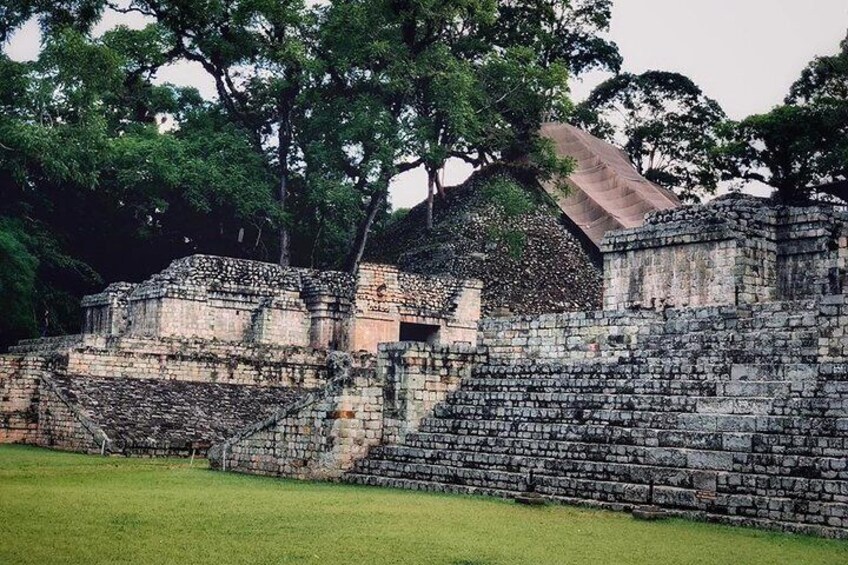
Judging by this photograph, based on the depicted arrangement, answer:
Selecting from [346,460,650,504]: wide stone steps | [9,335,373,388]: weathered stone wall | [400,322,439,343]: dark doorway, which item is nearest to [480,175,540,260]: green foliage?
[400,322,439,343]: dark doorway

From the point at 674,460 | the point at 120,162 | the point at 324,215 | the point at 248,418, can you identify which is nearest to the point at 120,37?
the point at 120,162

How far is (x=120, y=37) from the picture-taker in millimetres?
34281

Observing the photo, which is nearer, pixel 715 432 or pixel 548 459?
pixel 715 432

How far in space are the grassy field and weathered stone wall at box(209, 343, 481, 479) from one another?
7.94ft

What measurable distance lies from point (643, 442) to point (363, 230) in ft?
73.8

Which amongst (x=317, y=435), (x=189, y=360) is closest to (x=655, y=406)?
(x=317, y=435)

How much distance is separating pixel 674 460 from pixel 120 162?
22.1 m

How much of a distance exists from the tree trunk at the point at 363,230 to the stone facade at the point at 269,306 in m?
4.46

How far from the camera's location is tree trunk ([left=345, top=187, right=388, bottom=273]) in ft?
115

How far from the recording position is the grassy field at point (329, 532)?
380 inches

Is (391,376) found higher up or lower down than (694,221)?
lower down

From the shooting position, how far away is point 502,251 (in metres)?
37.7

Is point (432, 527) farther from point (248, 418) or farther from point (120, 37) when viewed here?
point (120, 37)

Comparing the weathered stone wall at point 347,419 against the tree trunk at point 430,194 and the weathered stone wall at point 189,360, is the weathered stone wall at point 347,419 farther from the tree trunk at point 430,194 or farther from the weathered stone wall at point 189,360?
the tree trunk at point 430,194
